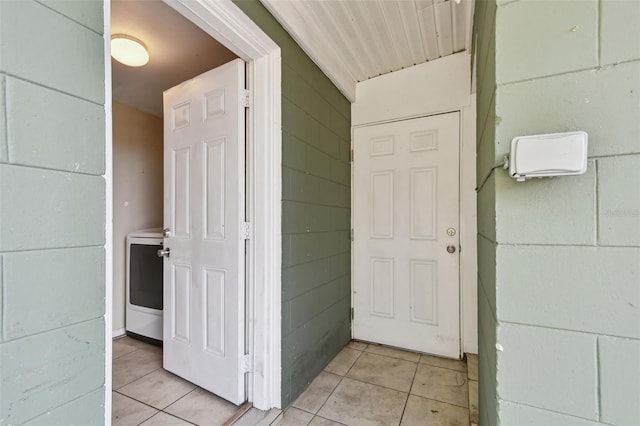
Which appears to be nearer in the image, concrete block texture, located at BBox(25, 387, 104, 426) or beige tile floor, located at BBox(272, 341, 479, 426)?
concrete block texture, located at BBox(25, 387, 104, 426)

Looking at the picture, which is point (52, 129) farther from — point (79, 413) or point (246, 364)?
point (246, 364)

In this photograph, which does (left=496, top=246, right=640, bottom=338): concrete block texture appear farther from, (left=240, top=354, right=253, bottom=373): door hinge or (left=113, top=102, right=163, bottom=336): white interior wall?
(left=113, top=102, right=163, bottom=336): white interior wall

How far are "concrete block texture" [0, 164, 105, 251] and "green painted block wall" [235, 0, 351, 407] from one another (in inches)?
39.7

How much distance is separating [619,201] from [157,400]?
241cm

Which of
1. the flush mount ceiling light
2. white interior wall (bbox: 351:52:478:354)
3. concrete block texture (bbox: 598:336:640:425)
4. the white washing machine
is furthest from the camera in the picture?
the white washing machine

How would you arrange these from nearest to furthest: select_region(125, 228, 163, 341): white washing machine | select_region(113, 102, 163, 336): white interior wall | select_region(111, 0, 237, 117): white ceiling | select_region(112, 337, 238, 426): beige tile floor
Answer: select_region(112, 337, 238, 426): beige tile floor
select_region(111, 0, 237, 117): white ceiling
select_region(125, 228, 163, 341): white washing machine
select_region(113, 102, 163, 336): white interior wall

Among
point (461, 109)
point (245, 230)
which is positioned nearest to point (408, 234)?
point (461, 109)

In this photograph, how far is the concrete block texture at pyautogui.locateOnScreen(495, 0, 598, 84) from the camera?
0.67 meters

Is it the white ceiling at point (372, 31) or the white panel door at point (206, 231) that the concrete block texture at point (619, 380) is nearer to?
the white panel door at point (206, 231)

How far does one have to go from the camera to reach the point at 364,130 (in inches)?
109

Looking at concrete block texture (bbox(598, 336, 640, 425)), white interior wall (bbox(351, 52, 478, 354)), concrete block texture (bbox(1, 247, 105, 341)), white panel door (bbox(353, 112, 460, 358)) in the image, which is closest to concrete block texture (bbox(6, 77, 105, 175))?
concrete block texture (bbox(1, 247, 105, 341))

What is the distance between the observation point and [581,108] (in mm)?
678

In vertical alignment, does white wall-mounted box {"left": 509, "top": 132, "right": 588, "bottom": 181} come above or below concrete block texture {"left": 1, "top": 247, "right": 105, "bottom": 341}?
above

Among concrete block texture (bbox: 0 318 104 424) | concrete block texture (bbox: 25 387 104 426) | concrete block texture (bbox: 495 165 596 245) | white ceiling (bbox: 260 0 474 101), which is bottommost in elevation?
concrete block texture (bbox: 25 387 104 426)
